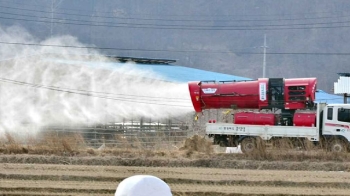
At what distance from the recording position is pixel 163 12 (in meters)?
75.9

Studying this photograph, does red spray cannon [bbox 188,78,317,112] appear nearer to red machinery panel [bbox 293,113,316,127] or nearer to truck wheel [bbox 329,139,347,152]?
red machinery panel [bbox 293,113,316,127]

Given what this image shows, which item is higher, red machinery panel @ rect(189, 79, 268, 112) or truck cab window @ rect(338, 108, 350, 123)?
red machinery panel @ rect(189, 79, 268, 112)

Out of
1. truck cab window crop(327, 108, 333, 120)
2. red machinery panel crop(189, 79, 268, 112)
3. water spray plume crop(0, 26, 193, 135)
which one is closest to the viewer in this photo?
truck cab window crop(327, 108, 333, 120)

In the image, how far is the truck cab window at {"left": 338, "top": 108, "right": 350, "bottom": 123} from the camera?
20.3m

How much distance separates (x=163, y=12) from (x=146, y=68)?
42.2m

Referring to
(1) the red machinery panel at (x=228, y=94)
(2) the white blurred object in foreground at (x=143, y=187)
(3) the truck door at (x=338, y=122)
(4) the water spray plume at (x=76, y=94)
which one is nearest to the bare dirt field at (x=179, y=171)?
(3) the truck door at (x=338, y=122)

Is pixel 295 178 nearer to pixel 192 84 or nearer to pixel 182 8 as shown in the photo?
pixel 192 84

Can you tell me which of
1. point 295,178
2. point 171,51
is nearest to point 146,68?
point 295,178

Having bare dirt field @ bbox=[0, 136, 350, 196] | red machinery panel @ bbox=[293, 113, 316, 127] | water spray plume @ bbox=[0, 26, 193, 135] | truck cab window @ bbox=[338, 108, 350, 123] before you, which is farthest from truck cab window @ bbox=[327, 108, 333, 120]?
water spray plume @ bbox=[0, 26, 193, 135]

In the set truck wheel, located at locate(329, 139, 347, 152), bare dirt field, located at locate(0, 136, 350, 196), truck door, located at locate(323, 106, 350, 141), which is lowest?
bare dirt field, located at locate(0, 136, 350, 196)

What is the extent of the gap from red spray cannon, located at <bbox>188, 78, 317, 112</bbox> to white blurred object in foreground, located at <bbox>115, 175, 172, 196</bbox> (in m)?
16.3

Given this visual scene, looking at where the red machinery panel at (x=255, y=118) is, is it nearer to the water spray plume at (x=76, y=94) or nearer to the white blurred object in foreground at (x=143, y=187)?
the water spray plume at (x=76, y=94)

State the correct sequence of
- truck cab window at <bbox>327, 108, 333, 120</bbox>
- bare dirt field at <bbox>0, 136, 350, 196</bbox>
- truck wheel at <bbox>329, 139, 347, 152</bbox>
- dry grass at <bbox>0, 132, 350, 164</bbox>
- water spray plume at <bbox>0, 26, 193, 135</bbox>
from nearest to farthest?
bare dirt field at <bbox>0, 136, 350, 196</bbox> → dry grass at <bbox>0, 132, 350, 164</bbox> → truck wheel at <bbox>329, 139, 347, 152</bbox> → truck cab window at <bbox>327, 108, 333, 120</bbox> → water spray plume at <bbox>0, 26, 193, 135</bbox>

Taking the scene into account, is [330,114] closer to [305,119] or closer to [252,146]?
[305,119]
